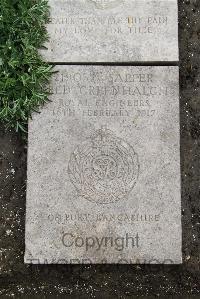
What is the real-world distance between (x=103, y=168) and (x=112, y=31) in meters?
1.37

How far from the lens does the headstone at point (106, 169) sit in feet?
15.4

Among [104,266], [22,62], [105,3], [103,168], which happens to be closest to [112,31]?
[105,3]

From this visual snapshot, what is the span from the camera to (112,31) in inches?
195

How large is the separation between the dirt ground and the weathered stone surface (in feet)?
1.66

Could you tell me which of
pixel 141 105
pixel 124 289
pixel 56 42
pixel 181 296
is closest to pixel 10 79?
pixel 56 42

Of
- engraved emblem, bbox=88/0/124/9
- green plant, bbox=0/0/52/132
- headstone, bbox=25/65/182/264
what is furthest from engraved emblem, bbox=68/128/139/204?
engraved emblem, bbox=88/0/124/9

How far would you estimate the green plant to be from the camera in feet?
15.7

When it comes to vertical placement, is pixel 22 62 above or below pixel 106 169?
above

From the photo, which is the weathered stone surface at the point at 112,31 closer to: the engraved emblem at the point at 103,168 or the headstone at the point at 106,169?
the headstone at the point at 106,169

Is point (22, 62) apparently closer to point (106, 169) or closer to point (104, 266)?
point (106, 169)

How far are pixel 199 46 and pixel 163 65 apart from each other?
62cm

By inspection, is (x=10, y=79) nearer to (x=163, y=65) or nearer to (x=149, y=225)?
(x=163, y=65)

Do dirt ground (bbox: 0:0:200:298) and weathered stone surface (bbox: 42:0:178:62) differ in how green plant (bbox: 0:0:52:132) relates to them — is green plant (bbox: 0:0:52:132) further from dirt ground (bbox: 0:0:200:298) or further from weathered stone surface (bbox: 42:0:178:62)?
dirt ground (bbox: 0:0:200:298)

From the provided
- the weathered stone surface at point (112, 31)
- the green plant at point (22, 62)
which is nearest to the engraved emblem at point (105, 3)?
the weathered stone surface at point (112, 31)
